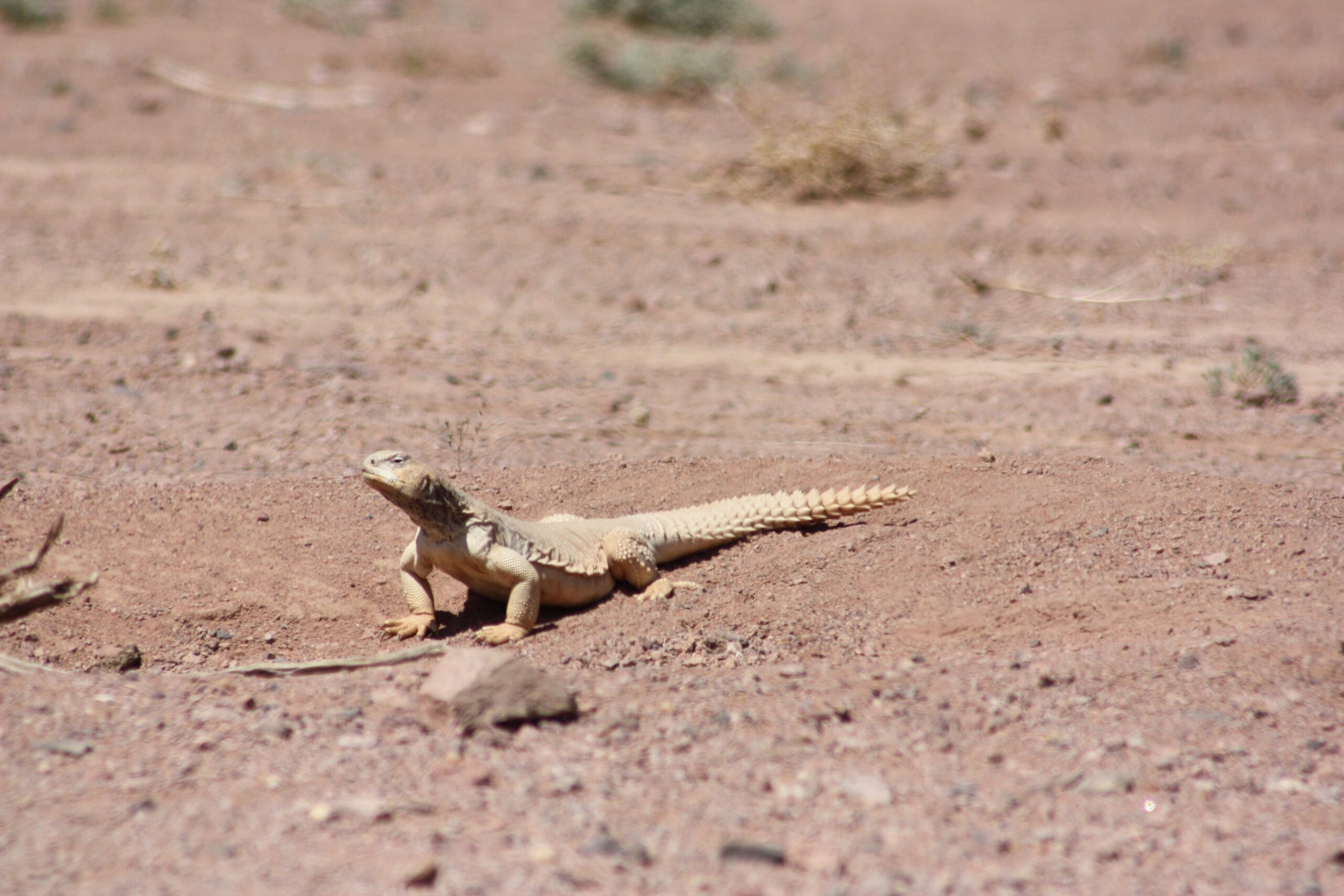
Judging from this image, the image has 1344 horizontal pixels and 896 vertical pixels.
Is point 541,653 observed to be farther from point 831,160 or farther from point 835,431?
point 831,160

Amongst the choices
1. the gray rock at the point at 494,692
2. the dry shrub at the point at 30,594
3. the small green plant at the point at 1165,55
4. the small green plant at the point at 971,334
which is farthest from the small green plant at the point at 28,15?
the gray rock at the point at 494,692

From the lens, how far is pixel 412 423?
7660 mm

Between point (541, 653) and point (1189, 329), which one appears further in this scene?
point (1189, 329)

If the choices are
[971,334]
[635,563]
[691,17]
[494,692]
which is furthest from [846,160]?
[494,692]

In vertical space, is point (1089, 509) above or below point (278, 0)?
below

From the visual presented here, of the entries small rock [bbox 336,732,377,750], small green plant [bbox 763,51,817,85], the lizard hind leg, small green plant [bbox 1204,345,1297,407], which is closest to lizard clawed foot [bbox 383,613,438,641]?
the lizard hind leg

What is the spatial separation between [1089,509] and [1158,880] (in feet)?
9.90

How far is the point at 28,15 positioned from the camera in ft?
58.9

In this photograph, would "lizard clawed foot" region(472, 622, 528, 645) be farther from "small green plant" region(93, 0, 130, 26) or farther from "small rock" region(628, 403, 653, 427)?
"small green plant" region(93, 0, 130, 26)

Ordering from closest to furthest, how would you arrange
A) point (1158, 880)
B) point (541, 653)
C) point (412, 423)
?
point (1158, 880) < point (541, 653) < point (412, 423)

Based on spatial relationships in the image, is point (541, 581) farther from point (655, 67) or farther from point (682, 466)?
point (655, 67)

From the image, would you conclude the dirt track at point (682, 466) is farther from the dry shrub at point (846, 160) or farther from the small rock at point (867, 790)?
the dry shrub at point (846, 160)

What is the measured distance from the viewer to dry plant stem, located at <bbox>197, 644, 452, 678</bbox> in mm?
4777

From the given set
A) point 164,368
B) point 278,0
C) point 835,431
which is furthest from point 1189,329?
point 278,0
